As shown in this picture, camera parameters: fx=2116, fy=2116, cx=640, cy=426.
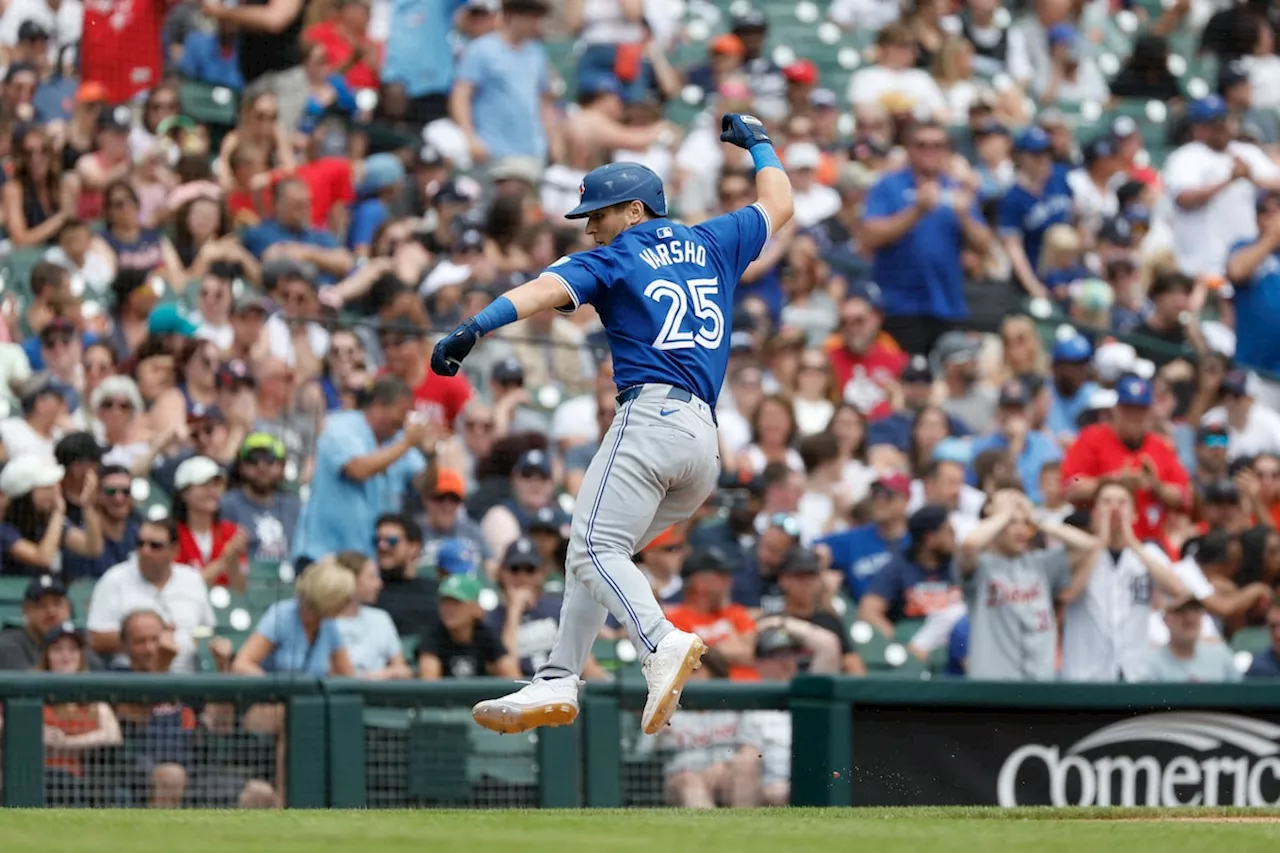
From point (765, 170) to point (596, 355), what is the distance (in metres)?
3.22

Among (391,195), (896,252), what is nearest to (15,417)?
(391,195)

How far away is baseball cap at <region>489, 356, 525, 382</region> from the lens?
33.1ft

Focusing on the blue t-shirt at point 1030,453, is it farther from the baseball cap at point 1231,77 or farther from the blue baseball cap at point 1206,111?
the baseball cap at point 1231,77

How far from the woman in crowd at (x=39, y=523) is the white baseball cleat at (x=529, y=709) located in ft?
10.4

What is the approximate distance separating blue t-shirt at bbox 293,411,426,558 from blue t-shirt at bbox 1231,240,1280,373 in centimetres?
605

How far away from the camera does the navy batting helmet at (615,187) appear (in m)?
6.59

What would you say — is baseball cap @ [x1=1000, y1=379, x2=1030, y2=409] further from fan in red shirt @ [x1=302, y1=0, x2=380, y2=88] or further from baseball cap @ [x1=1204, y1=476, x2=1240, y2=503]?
fan in red shirt @ [x1=302, y1=0, x2=380, y2=88]

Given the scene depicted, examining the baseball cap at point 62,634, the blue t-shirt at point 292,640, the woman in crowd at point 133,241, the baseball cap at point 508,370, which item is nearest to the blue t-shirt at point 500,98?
the woman in crowd at point 133,241

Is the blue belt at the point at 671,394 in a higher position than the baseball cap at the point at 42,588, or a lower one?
higher

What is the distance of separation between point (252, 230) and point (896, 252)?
3.87 metres

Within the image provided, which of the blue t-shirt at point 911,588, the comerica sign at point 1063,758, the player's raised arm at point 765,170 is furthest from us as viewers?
the blue t-shirt at point 911,588

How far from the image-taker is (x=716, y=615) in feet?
31.2

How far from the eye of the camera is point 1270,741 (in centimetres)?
930

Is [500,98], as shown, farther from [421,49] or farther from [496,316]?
[496,316]
